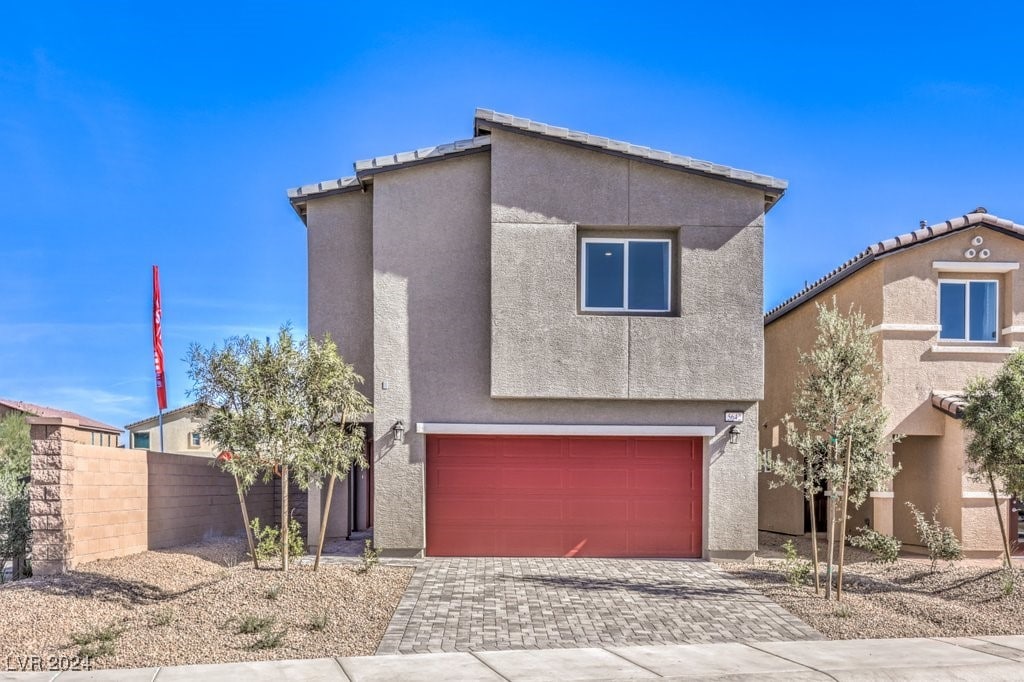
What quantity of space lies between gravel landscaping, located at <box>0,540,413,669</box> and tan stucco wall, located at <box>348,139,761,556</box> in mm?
2704

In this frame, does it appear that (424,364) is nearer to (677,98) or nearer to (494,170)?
(494,170)

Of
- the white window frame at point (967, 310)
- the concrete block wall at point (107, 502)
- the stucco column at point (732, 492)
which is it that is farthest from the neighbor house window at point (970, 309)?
the concrete block wall at point (107, 502)

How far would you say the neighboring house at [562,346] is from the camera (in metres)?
13.8

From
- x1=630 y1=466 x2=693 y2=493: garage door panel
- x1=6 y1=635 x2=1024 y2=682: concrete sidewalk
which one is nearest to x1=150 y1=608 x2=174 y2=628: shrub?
x1=6 y1=635 x2=1024 y2=682: concrete sidewalk

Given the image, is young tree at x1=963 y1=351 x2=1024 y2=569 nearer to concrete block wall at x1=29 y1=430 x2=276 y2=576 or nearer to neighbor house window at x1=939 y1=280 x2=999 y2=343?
neighbor house window at x1=939 y1=280 x2=999 y2=343

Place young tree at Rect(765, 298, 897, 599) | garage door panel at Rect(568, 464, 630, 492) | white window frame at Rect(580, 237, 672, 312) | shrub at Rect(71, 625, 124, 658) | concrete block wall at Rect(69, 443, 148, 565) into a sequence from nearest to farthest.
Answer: shrub at Rect(71, 625, 124, 658), young tree at Rect(765, 298, 897, 599), concrete block wall at Rect(69, 443, 148, 565), white window frame at Rect(580, 237, 672, 312), garage door panel at Rect(568, 464, 630, 492)

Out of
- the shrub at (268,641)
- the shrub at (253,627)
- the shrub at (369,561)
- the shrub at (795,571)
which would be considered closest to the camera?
the shrub at (268,641)

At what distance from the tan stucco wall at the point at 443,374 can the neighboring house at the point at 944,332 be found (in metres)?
3.15

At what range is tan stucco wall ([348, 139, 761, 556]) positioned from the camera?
13.9 m

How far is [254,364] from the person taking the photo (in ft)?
36.9

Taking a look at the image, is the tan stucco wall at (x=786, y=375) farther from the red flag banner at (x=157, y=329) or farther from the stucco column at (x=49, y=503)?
the red flag banner at (x=157, y=329)

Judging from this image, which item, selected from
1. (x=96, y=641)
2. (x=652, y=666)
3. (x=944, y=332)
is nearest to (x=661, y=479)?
(x=944, y=332)

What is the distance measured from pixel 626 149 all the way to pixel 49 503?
9977 millimetres

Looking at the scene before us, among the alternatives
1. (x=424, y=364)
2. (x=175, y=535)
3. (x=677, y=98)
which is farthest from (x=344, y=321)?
(x=677, y=98)
